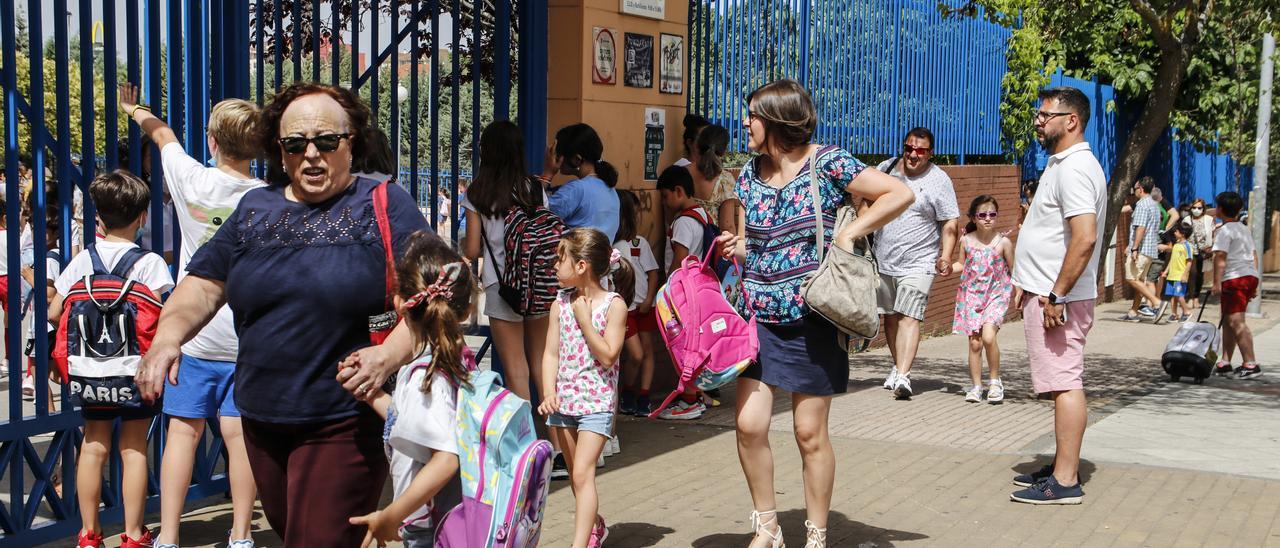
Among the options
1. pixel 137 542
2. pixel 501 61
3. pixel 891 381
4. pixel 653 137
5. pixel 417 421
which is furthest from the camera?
pixel 891 381

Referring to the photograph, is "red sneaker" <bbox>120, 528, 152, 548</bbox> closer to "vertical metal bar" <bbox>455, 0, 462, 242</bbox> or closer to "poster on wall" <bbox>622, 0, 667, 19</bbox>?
"vertical metal bar" <bbox>455, 0, 462, 242</bbox>

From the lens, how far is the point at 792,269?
5.20 metres

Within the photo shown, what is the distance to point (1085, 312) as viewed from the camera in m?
6.61

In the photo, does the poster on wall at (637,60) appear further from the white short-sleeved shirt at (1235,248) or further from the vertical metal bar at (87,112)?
the white short-sleeved shirt at (1235,248)

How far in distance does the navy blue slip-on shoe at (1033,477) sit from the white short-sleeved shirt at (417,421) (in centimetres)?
405

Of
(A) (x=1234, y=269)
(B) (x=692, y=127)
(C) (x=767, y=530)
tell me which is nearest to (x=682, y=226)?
(B) (x=692, y=127)

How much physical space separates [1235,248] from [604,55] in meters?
6.11

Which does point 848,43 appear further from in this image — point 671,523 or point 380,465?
point 380,465

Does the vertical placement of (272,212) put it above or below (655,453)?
above

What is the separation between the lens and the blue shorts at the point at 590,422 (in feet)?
17.5

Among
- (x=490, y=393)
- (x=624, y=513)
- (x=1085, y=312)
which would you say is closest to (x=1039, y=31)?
(x=1085, y=312)

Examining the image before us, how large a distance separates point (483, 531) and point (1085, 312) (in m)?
4.04

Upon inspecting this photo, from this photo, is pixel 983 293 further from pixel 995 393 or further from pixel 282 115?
pixel 282 115

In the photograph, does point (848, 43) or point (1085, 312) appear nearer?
point (1085, 312)
